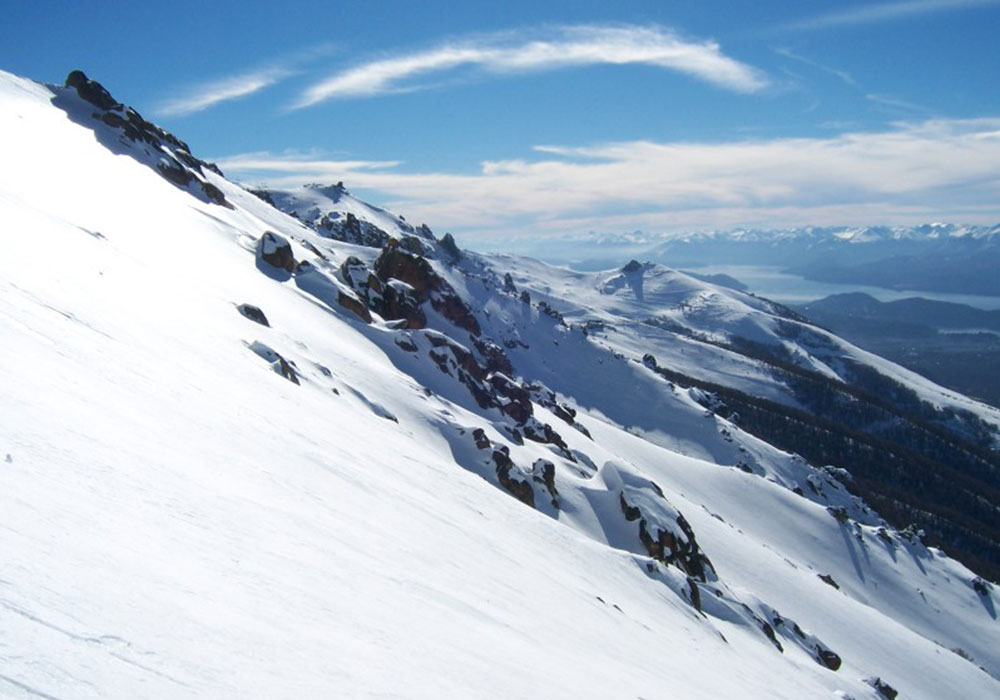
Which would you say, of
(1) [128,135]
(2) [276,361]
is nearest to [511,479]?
(2) [276,361]

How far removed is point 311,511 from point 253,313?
78.0 ft

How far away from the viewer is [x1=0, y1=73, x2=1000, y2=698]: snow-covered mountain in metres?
7.21

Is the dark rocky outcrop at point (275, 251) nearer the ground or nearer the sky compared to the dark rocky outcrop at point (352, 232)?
nearer the ground

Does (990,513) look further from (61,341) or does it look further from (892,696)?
(61,341)

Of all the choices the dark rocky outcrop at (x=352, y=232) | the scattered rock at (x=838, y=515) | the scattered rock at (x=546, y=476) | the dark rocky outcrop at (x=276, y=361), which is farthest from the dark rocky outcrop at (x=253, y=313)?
the dark rocky outcrop at (x=352, y=232)

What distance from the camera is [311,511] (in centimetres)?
1350

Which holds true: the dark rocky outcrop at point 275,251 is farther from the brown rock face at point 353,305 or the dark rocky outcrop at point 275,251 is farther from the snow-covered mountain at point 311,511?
the brown rock face at point 353,305

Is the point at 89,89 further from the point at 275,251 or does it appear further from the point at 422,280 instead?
the point at 422,280

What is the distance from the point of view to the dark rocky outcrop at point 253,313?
3400 centimetres

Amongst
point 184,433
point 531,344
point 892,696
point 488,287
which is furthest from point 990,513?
point 184,433

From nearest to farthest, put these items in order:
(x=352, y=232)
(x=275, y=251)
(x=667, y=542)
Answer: (x=667, y=542) < (x=275, y=251) < (x=352, y=232)

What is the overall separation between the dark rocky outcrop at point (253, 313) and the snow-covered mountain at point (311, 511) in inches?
7.1

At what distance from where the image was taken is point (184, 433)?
13.5 metres

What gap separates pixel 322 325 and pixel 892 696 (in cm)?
4528
